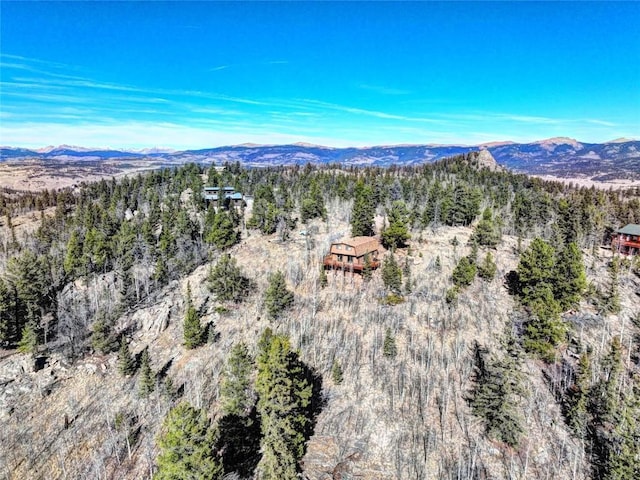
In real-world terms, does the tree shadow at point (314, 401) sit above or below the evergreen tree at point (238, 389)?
below

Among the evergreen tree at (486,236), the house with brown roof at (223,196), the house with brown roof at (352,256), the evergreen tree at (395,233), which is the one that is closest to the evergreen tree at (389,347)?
the house with brown roof at (352,256)

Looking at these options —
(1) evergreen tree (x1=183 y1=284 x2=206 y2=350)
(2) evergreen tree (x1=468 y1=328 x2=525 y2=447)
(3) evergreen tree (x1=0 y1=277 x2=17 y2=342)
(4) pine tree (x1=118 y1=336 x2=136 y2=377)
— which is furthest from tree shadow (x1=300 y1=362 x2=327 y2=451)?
(3) evergreen tree (x1=0 y1=277 x2=17 y2=342)

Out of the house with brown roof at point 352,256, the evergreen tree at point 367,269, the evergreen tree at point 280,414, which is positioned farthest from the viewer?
the house with brown roof at point 352,256

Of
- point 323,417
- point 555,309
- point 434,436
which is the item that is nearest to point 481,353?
point 555,309

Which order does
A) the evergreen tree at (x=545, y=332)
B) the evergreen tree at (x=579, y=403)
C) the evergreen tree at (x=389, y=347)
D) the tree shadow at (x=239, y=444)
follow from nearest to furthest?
the tree shadow at (x=239, y=444) → the evergreen tree at (x=579, y=403) → the evergreen tree at (x=545, y=332) → the evergreen tree at (x=389, y=347)

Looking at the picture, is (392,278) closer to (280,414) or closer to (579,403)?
(579,403)

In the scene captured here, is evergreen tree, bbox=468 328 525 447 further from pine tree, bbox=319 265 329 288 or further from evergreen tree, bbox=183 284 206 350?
evergreen tree, bbox=183 284 206 350

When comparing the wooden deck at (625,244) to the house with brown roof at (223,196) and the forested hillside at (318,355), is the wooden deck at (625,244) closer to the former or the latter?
the forested hillside at (318,355)
